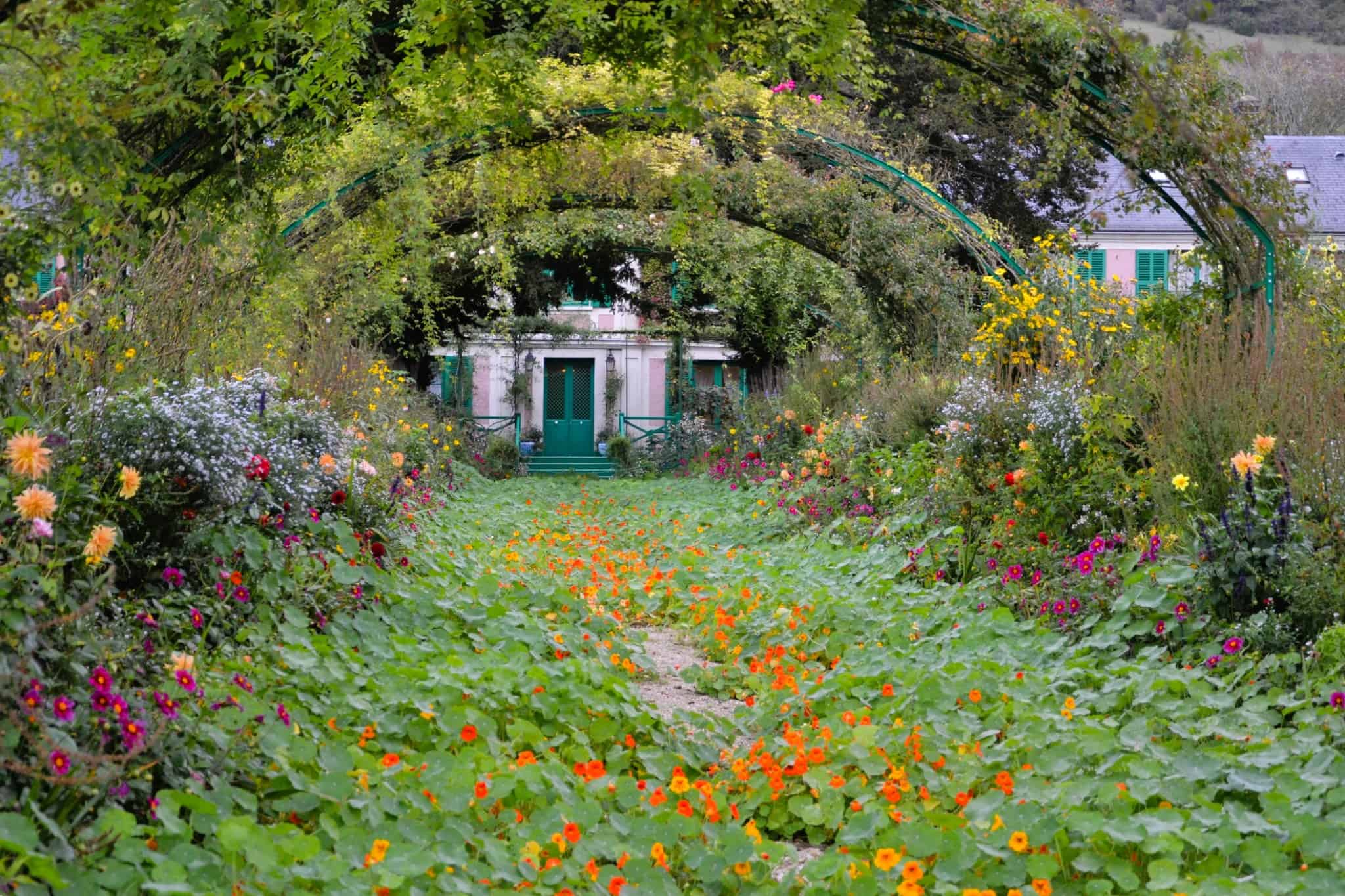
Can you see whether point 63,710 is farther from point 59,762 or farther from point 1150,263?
point 1150,263

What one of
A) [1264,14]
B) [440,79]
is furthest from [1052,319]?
[1264,14]

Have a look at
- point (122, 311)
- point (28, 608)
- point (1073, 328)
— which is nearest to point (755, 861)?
point (28, 608)

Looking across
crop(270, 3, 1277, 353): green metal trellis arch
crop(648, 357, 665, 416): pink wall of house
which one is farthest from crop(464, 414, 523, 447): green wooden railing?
crop(270, 3, 1277, 353): green metal trellis arch

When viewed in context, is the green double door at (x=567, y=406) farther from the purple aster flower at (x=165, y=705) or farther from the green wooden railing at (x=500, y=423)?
the purple aster flower at (x=165, y=705)

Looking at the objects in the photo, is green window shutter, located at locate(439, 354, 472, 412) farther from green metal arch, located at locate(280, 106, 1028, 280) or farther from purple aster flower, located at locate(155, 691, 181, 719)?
purple aster flower, located at locate(155, 691, 181, 719)

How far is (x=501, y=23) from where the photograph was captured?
621 cm

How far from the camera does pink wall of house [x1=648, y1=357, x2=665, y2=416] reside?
2712 centimetres

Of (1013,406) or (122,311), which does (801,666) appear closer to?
(1013,406)

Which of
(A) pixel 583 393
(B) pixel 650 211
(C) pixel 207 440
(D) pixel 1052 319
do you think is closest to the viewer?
(C) pixel 207 440

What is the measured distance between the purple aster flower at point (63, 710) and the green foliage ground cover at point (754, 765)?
203mm

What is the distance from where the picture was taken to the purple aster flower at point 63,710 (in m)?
2.39

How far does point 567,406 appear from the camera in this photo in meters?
26.3

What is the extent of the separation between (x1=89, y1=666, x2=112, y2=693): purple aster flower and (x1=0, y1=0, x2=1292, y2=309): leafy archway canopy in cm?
129

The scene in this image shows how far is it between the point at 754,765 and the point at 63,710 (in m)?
1.88
